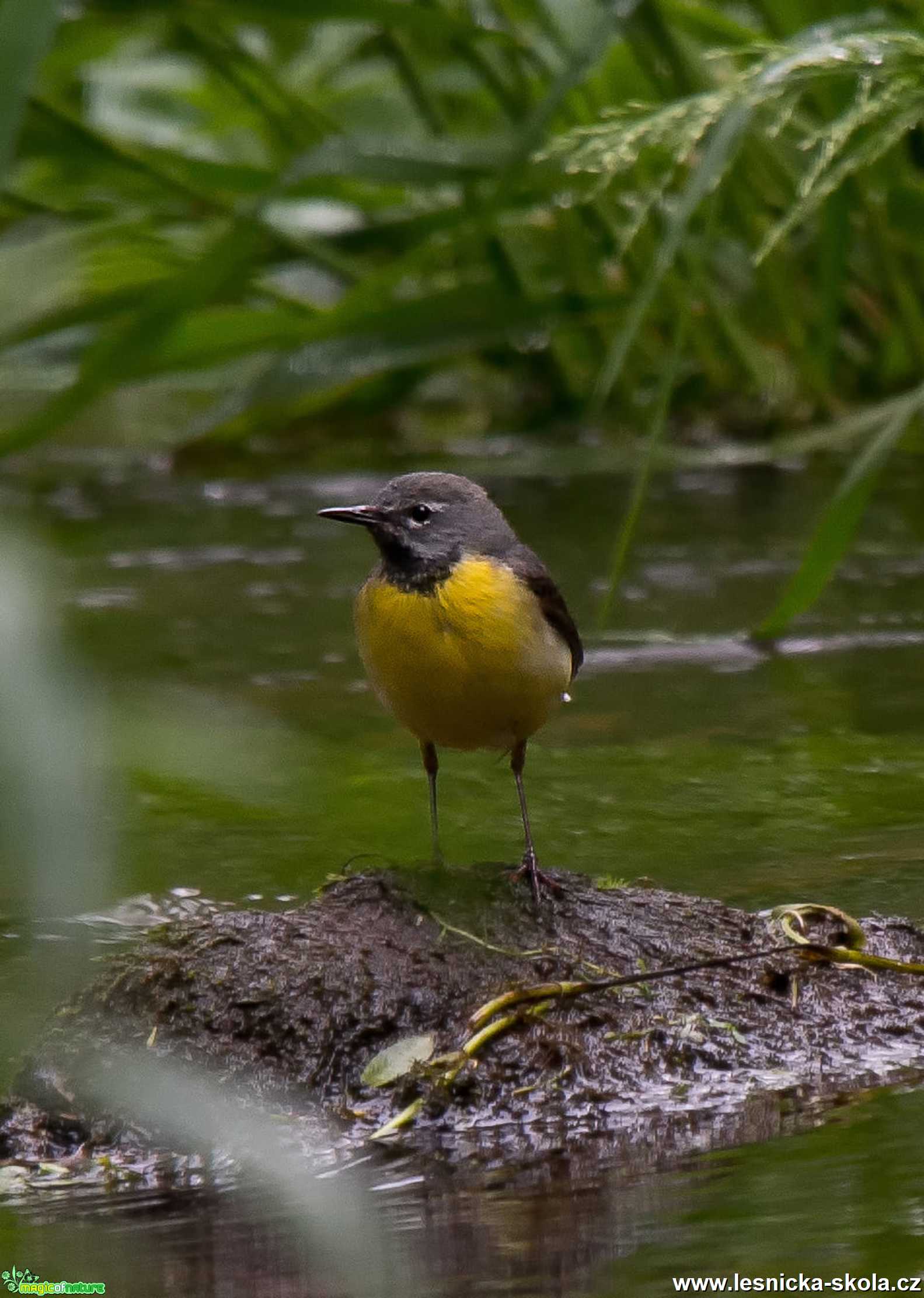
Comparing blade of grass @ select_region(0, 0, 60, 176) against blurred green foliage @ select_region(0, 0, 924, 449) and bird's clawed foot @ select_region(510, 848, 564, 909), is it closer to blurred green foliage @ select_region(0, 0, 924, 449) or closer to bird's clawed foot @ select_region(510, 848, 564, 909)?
bird's clawed foot @ select_region(510, 848, 564, 909)

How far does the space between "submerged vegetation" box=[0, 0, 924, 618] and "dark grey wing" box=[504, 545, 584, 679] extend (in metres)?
0.72

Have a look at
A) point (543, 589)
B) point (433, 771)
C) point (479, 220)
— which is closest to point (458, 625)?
point (543, 589)

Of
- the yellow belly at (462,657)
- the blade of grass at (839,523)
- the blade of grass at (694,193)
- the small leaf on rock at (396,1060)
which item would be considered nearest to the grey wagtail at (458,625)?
the yellow belly at (462,657)

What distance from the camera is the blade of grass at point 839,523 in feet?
14.5

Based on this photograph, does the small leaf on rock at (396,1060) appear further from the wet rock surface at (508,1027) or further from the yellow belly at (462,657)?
the yellow belly at (462,657)

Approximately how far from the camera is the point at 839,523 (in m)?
4.50

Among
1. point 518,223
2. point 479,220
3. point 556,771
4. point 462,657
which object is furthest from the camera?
point 518,223

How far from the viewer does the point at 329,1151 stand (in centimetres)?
243

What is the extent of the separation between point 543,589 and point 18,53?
55.9 inches

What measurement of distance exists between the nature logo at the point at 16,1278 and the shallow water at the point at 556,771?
0.04m

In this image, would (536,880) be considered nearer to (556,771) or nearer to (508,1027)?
(508,1027)

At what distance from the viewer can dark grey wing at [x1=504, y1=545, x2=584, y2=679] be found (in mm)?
3420

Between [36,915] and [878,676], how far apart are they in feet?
13.5

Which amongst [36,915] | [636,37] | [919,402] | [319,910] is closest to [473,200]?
[636,37]
